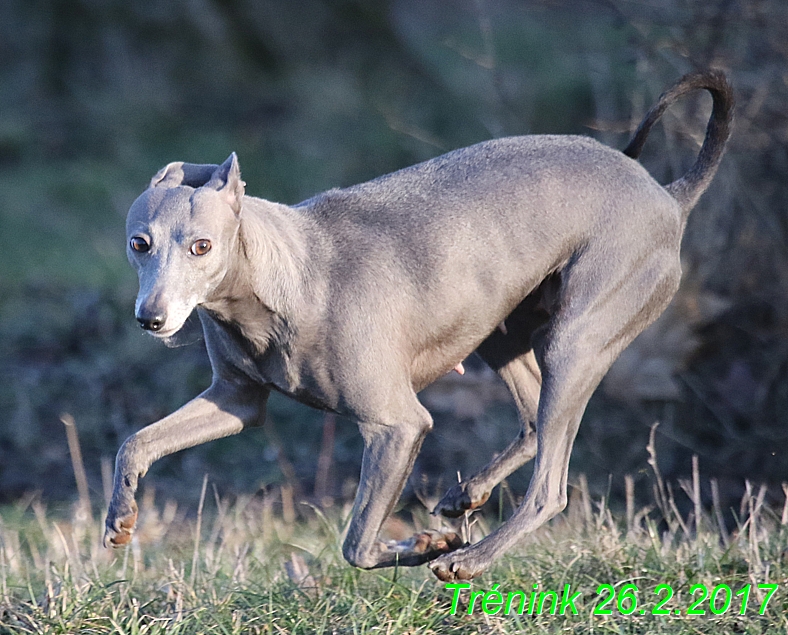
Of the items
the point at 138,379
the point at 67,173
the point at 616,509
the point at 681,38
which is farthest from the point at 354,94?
the point at 616,509

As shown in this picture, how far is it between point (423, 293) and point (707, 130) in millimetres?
1341

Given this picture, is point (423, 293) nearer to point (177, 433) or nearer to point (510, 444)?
point (510, 444)

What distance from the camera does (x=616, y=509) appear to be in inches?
268

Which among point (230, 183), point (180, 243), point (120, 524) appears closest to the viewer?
point (180, 243)

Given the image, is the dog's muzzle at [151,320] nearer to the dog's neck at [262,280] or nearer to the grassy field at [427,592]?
the dog's neck at [262,280]

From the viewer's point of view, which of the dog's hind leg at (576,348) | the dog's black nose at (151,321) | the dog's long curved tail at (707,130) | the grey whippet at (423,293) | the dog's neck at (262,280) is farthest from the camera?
the dog's long curved tail at (707,130)

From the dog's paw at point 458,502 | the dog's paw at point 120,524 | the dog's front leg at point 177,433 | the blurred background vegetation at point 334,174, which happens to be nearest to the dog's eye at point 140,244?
the dog's front leg at point 177,433

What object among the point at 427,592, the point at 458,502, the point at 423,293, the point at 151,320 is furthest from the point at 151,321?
the point at 458,502

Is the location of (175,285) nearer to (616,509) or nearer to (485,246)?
(485,246)

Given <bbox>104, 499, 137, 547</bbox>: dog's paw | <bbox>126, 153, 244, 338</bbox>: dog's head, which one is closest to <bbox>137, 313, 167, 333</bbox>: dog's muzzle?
<bbox>126, 153, 244, 338</bbox>: dog's head

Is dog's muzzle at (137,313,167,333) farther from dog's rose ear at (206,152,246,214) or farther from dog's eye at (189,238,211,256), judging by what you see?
dog's rose ear at (206,152,246,214)

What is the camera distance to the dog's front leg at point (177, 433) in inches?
168

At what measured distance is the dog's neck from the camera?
411cm

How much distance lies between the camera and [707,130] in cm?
479
